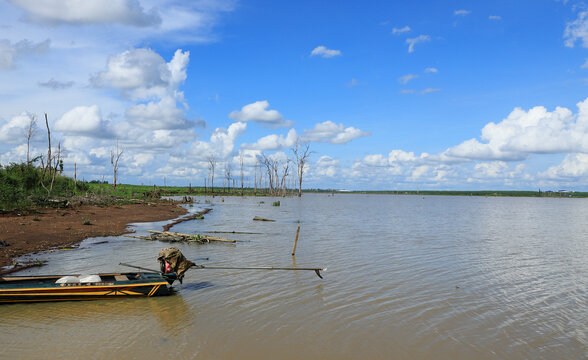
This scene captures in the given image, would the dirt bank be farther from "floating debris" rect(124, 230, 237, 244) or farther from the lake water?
"floating debris" rect(124, 230, 237, 244)

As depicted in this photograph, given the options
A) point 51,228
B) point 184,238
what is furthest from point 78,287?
point 51,228

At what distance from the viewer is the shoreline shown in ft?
56.0

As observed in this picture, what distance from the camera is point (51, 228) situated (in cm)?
2236

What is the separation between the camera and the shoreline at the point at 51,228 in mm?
17062

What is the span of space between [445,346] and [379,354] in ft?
5.33

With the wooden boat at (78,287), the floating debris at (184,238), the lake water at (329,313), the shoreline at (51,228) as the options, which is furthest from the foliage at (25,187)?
the wooden boat at (78,287)

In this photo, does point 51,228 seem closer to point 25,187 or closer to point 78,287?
point 78,287

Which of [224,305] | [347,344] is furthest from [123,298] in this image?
[347,344]

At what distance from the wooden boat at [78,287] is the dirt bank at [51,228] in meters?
4.72

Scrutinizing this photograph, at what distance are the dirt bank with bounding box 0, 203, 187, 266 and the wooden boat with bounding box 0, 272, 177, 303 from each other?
186 inches

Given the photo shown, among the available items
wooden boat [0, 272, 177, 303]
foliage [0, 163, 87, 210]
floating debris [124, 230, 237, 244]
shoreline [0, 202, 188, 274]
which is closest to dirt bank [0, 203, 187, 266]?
shoreline [0, 202, 188, 274]

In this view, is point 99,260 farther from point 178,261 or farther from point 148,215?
point 148,215

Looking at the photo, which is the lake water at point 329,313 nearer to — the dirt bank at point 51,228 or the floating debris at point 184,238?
the dirt bank at point 51,228

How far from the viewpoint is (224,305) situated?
35.6 feet
